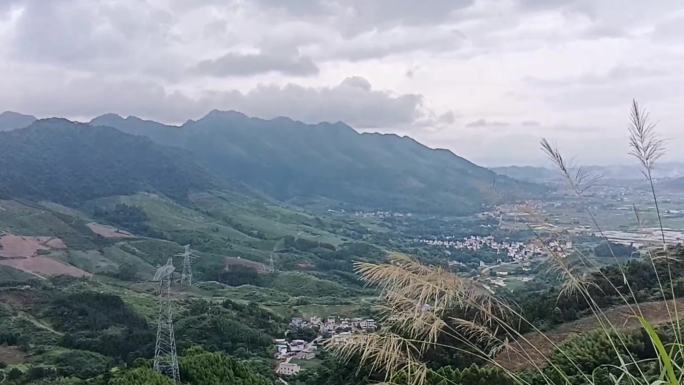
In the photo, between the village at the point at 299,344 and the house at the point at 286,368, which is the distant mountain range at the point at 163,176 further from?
the house at the point at 286,368

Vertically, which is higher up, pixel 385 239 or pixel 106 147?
pixel 106 147

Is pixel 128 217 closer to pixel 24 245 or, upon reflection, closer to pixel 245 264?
pixel 24 245

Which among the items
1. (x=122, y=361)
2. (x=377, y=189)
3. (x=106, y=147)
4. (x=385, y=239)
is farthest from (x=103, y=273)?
(x=377, y=189)

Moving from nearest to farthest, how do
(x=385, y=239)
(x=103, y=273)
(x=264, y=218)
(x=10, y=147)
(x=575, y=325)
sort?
(x=575, y=325), (x=103, y=273), (x=385, y=239), (x=264, y=218), (x=10, y=147)

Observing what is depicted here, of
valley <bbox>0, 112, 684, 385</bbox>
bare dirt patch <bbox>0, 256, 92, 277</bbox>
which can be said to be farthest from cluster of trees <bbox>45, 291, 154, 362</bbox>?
bare dirt patch <bbox>0, 256, 92, 277</bbox>

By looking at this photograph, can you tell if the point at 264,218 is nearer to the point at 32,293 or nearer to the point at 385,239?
the point at 385,239
